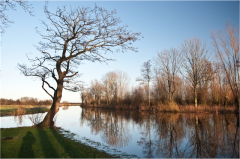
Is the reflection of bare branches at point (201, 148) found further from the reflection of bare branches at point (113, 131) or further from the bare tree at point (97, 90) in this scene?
the bare tree at point (97, 90)

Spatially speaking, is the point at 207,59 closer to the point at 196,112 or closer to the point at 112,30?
the point at 196,112

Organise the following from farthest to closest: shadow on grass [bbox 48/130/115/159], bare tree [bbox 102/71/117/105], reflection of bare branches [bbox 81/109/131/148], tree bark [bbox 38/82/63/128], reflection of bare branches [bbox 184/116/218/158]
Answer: bare tree [bbox 102/71/117/105], tree bark [bbox 38/82/63/128], reflection of bare branches [bbox 81/109/131/148], reflection of bare branches [bbox 184/116/218/158], shadow on grass [bbox 48/130/115/159]

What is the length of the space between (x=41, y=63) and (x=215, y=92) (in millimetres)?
25181

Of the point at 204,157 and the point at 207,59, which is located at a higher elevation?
the point at 207,59

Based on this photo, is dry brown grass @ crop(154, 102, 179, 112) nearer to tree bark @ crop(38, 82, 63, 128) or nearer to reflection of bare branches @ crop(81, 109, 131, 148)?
reflection of bare branches @ crop(81, 109, 131, 148)

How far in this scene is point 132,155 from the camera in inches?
284

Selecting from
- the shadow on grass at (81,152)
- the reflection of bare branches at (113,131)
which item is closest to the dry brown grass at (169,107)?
the reflection of bare branches at (113,131)

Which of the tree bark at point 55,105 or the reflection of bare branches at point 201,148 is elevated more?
the tree bark at point 55,105

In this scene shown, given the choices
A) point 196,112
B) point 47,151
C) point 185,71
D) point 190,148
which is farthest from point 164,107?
point 47,151

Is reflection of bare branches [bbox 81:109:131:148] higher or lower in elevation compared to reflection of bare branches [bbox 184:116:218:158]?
lower

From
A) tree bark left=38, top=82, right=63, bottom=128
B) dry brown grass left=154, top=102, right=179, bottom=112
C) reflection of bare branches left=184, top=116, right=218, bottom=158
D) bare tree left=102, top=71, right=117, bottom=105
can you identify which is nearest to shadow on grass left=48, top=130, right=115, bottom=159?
reflection of bare branches left=184, top=116, right=218, bottom=158

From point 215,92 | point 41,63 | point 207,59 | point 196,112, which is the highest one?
point 207,59

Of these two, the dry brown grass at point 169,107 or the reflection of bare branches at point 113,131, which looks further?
the dry brown grass at point 169,107

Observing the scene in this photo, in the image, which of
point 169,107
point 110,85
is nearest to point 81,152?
point 169,107
